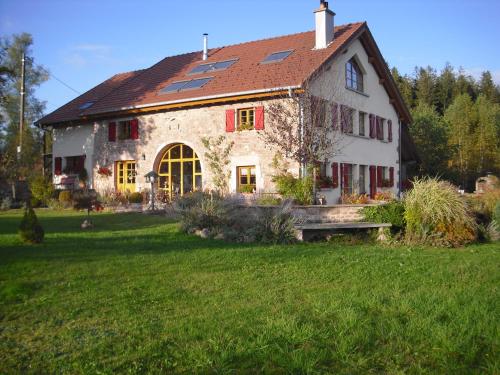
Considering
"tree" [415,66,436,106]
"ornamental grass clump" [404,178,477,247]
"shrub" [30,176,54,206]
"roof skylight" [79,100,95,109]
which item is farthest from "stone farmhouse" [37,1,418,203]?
"tree" [415,66,436,106]

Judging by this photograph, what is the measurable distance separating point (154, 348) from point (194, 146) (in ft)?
51.8

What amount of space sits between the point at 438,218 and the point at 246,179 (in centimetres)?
865

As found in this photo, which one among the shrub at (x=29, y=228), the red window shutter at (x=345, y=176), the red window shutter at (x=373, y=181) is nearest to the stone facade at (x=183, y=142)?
the red window shutter at (x=345, y=176)

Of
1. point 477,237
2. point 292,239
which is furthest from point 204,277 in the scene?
point 477,237

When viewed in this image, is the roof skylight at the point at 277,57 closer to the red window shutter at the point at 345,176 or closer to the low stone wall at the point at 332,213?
the red window shutter at the point at 345,176

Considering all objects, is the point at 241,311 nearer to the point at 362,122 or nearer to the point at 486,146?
the point at 362,122

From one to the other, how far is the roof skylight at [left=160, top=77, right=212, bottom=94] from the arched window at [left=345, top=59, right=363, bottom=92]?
5901 millimetres

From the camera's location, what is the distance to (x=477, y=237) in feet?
40.2

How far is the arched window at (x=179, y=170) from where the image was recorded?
794 inches

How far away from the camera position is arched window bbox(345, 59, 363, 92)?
20691 millimetres

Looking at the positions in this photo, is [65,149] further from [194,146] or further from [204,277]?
[204,277]

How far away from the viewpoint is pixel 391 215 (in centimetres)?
1208

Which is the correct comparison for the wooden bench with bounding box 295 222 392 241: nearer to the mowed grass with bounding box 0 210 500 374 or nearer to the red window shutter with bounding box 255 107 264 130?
the mowed grass with bounding box 0 210 500 374

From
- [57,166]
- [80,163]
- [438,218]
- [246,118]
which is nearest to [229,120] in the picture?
[246,118]
